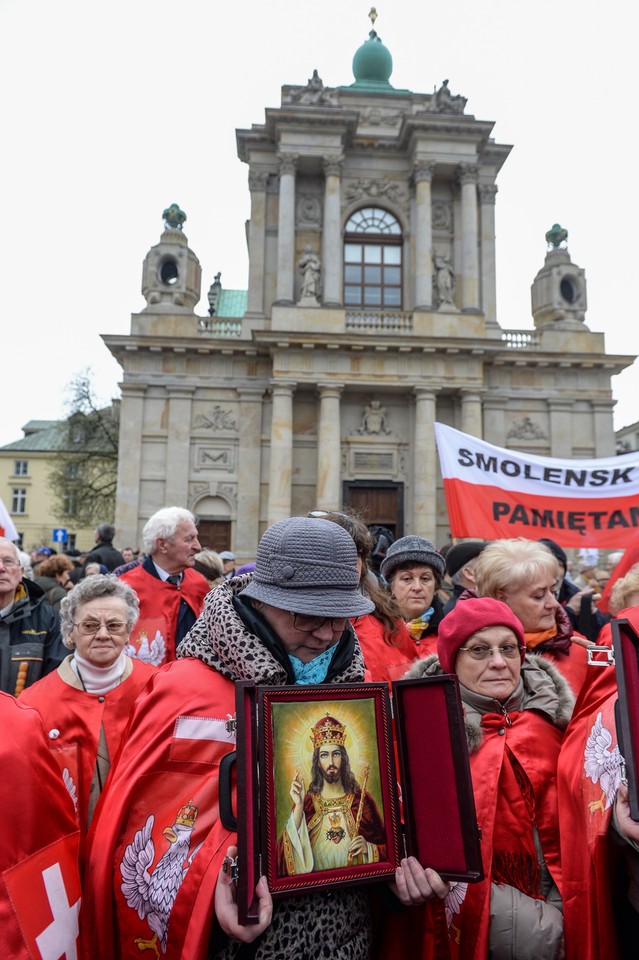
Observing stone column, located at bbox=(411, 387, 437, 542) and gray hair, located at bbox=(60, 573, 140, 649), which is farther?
stone column, located at bbox=(411, 387, 437, 542)

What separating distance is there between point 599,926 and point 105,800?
65.4 inches

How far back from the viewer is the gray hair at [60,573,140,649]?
401 cm

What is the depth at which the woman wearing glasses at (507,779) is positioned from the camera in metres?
2.51

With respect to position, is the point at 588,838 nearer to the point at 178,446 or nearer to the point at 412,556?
the point at 412,556

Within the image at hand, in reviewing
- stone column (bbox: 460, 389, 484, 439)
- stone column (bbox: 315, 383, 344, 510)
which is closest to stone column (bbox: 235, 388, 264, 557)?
stone column (bbox: 315, 383, 344, 510)

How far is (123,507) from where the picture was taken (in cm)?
2412

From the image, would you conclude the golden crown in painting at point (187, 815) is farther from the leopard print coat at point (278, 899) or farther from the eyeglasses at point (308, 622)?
the eyeglasses at point (308, 622)

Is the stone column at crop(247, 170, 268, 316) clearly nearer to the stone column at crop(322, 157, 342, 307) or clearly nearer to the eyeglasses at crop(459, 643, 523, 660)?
the stone column at crop(322, 157, 342, 307)

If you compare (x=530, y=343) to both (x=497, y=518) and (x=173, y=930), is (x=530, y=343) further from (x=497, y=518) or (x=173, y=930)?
(x=173, y=930)

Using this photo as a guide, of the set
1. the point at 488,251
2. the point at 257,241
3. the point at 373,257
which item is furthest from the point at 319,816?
the point at 488,251

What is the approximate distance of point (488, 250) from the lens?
27.3 m

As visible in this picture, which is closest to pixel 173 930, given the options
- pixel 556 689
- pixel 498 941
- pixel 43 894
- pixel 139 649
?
pixel 43 894

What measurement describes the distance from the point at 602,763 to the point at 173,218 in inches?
1102

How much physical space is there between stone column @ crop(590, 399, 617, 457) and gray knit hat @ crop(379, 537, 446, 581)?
22071mm
